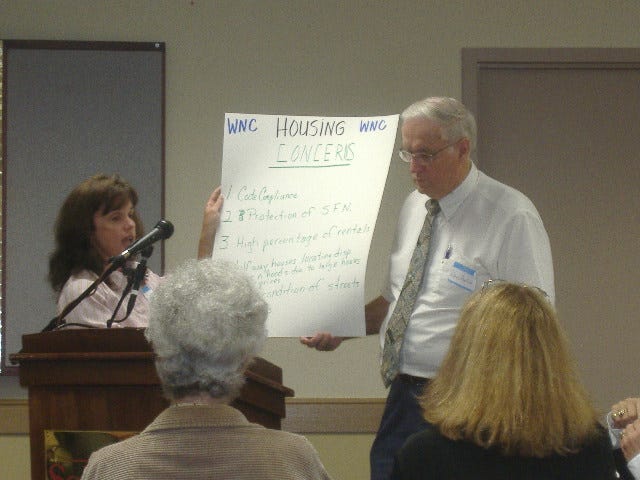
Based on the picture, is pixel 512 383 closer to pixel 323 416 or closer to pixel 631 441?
pixel 631 441

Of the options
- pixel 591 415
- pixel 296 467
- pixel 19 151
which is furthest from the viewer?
pixel 19 151

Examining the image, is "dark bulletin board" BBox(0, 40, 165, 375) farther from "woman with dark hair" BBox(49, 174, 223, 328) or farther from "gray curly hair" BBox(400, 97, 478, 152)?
"gray curly hair" BBox(400, 97, 478, 152)

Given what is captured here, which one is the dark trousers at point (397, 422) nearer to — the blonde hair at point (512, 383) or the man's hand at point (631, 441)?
the man's hand at point (631, 441)

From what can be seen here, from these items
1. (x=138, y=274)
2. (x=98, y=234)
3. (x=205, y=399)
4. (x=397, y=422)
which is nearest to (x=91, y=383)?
(x=138, y=274)

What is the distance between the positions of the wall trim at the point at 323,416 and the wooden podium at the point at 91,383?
83.2 inches

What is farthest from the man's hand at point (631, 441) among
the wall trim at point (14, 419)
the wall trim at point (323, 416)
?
the wall trim at point (14, 419)

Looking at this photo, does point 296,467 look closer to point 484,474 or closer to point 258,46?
point 484,474

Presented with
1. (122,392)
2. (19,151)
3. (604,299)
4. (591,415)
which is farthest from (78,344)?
(604,299)

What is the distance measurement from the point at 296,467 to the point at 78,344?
2.67ft

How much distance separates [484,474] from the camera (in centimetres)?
178

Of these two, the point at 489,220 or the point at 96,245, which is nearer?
the point at 489,220

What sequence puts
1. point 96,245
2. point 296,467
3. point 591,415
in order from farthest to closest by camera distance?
1. point 96,245
2. point 591,415
3. point 296,467

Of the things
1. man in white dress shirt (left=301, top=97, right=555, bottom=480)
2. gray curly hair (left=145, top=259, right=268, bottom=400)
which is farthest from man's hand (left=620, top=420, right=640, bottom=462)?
gray curly hair (left=145, top=259, right=268, bottom=400)

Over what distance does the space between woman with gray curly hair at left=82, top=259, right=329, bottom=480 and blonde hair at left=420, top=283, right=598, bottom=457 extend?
299 millimetres
